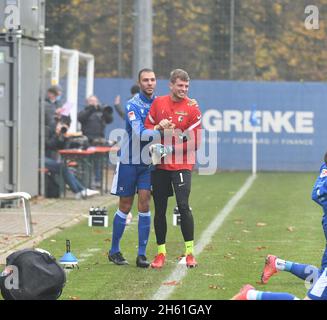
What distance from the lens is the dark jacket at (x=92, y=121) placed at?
75.6ft

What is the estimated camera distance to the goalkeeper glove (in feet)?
36.7

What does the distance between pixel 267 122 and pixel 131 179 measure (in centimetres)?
1779

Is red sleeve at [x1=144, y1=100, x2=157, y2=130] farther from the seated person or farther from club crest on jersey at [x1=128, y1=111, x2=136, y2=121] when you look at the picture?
the seated person

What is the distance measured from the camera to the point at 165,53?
31.4 meters

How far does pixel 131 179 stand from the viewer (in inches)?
463

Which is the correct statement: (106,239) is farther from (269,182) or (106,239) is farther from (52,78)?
(269,182)

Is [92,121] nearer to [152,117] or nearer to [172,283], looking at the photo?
[152,117]

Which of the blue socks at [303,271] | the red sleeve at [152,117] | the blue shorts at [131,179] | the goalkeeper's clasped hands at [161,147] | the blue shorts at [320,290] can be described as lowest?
the blue socks at [303,271]

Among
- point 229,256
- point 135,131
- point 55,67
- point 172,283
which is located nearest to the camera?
point 172,283

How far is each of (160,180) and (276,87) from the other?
59.7ft

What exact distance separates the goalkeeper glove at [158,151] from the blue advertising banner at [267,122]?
17.6m

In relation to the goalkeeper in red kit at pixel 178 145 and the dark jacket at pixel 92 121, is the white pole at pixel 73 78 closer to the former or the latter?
the dark jacket at pixel 92 121

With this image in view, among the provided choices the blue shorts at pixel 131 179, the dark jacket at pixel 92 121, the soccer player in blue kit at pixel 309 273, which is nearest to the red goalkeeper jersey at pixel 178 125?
the blue shorts at pixel 131 179

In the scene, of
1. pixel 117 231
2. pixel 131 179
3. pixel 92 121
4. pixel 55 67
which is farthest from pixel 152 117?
pixel 55 67
